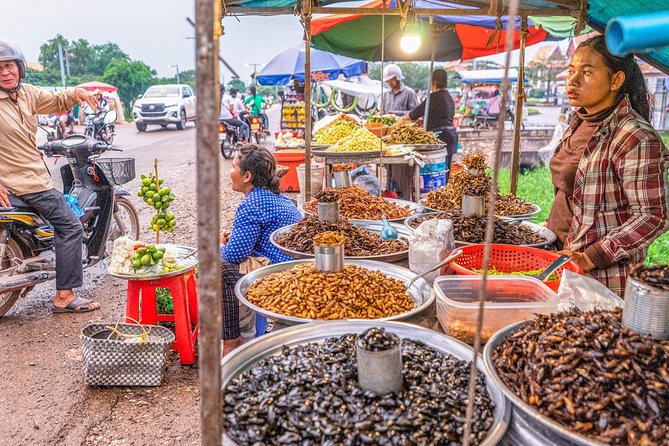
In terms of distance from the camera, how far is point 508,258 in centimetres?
261

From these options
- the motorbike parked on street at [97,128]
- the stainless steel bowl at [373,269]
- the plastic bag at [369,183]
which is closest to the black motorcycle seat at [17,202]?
the stainless steel bowl at [373,269]

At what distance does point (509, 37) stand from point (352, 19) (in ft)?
20.5

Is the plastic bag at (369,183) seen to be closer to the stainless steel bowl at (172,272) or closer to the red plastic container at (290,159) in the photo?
the stainless steel bowl at (172,272)

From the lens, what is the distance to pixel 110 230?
557cm

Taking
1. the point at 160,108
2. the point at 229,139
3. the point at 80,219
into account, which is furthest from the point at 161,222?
the point at 160,108

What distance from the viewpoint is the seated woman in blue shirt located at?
11.3 ft

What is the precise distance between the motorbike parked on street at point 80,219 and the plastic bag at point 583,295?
431 cm

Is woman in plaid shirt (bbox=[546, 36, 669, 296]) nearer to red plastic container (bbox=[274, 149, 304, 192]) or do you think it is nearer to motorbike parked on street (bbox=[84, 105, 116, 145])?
red plastic container (bbox=[274, 149, 304, 192])

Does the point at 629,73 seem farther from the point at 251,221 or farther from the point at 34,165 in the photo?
the point at 34,165

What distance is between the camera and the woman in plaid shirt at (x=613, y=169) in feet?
7.34

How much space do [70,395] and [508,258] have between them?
2.98 m

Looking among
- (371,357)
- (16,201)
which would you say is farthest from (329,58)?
(371,357)

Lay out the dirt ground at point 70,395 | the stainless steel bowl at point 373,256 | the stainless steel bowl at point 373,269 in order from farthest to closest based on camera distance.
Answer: the dirt ground at point 70,395 → the stainless steel bowl at point 373,256 → the stainless steel bowl at point 373,269

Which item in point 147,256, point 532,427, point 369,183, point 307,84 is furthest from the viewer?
point 369,183
